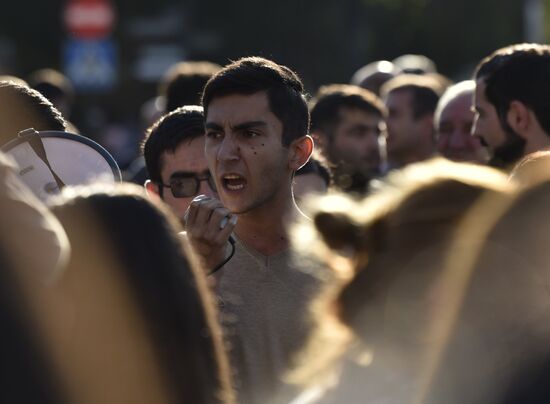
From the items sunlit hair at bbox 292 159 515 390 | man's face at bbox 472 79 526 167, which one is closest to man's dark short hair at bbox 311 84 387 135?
man's face at bbox 472 79 526 167

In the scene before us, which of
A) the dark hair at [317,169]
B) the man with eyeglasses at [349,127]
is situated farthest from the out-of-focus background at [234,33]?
the dark hair at [317,169]

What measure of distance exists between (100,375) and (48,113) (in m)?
2.24

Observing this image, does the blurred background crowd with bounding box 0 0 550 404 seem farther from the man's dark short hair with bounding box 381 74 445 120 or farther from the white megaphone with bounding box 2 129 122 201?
the man's dark short hair with bounding box 381 74 445 120

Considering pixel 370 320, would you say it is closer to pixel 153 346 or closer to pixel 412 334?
pixel 412 334

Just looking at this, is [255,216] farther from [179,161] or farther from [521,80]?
[521,80]

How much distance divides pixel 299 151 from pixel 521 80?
1.31 metres

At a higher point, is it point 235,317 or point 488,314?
point 488,314

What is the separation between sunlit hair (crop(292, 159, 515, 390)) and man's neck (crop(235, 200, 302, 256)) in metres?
1.63

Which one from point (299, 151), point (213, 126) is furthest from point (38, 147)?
point (299, 151)

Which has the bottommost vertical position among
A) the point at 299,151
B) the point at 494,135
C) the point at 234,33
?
the point at 234,33

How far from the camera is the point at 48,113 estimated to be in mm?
4836

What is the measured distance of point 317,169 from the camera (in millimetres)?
6109

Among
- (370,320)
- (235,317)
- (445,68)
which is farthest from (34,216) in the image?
(445,68)

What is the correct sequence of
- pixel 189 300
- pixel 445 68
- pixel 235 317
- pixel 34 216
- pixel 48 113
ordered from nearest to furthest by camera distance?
pixel 34 216
pixel 189 300
pixel 235 317
pixel 48 113
pixel 445 68
